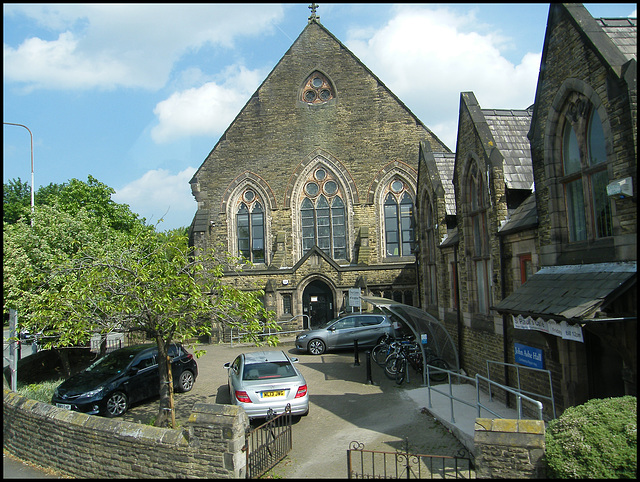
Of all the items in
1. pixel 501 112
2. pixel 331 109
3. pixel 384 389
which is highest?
pixel 331 109

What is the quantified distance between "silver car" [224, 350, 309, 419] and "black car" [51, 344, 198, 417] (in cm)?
283

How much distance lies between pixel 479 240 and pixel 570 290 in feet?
16.6

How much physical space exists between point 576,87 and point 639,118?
1.79m

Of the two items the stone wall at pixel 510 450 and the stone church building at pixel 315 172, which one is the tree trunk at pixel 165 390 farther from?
the stone church building at pixel 315 172

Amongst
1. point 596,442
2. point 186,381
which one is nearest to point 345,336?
point 186,381

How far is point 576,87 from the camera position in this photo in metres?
7.92

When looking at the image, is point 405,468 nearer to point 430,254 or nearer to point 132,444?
point 132,444

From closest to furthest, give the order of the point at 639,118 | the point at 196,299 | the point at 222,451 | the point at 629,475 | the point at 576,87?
the point at 629,475
the point at 639,118
the point at 222,451
the point at 576,87
the point at 196,299

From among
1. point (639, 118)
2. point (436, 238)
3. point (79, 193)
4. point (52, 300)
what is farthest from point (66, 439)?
point (79, 193)

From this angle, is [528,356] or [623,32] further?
[528,356]

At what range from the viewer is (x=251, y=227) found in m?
27.0

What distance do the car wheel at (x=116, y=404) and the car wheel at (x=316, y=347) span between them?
313 inches

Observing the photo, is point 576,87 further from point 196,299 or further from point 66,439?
point 66,439

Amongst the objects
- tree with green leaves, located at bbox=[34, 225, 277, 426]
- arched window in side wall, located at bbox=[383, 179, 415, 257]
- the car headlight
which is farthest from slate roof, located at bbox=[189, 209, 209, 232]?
tree with green leaves, located at bbox=[34, 225, 277, 426]
